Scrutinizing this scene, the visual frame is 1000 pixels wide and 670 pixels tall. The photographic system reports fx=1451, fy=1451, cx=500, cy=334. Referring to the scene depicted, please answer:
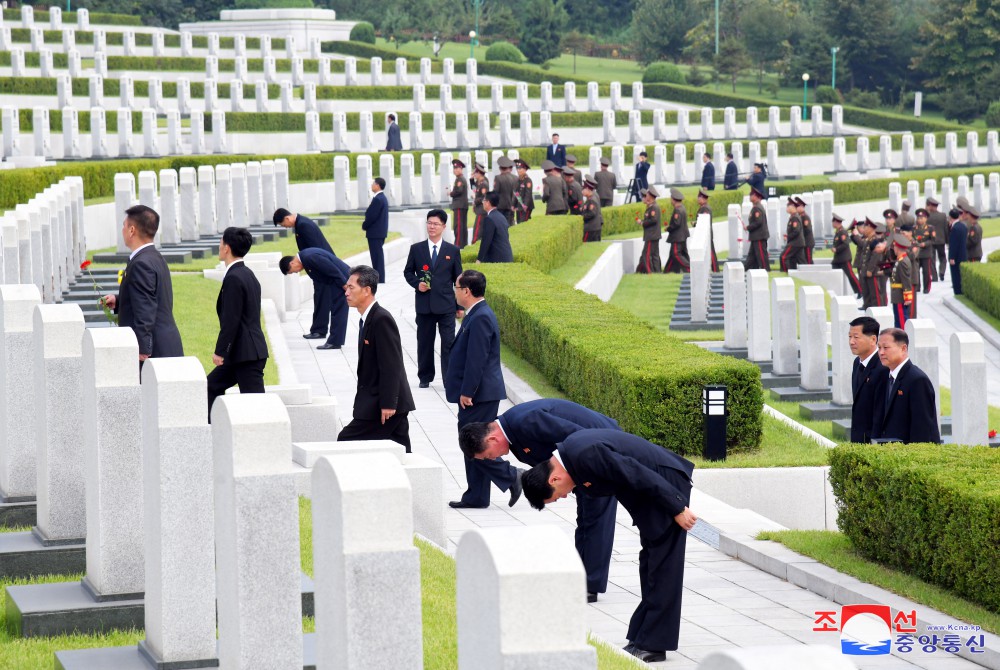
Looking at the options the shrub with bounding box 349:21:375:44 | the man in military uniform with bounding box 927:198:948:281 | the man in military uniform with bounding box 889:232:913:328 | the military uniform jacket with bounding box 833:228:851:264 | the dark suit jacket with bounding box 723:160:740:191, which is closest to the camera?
the man in military uniform with bounding box 889:232:913:328

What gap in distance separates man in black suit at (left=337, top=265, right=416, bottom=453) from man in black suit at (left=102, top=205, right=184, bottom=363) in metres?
1.17

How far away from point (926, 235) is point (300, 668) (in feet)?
91.1

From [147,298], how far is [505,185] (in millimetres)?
18472

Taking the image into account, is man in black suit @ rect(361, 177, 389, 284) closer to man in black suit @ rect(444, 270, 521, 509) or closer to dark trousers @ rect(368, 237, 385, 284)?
dark trousers @ rect(368, 237, 385, 284)

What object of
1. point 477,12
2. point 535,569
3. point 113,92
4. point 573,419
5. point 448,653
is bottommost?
point 448,653

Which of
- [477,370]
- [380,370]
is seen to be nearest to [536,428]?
[380,370]

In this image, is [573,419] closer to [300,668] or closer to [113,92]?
[300,668]

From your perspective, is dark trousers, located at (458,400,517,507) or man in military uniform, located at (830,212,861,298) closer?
dark trousers, located at (458,400,517,507)

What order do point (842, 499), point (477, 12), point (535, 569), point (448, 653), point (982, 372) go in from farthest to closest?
1. point (477, 12)
2. point (982, 372)
3. point (842, 499)
4. point (448, 653)
5. point (535, 569)

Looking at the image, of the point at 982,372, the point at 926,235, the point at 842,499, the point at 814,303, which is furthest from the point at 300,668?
the point at 926,235

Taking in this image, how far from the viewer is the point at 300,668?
16.2 ft

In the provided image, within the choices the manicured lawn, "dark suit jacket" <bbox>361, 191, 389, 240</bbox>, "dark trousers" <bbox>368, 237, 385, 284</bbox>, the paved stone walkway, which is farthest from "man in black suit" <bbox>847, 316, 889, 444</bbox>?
"dark trousers" <bbox>368, 237, 385, 284</bbox>

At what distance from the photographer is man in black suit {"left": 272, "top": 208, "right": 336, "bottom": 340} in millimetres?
15875

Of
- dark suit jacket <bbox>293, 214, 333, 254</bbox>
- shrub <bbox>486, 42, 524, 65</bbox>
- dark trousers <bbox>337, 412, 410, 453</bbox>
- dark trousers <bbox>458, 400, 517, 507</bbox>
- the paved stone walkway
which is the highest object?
shrub <bbox>486, 42, 524, 65</bbox>
